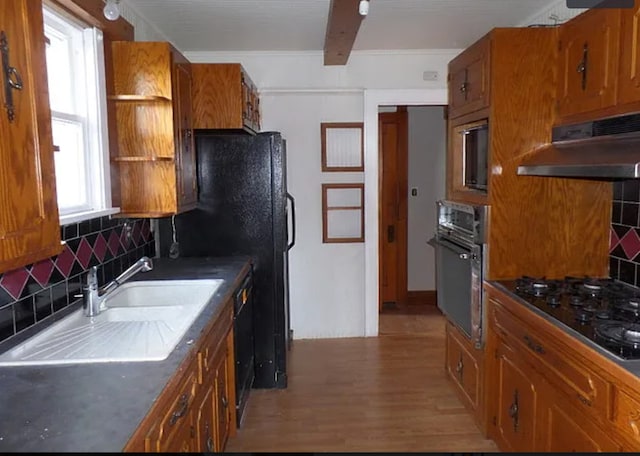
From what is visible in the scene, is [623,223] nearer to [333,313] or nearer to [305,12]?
[305,12]

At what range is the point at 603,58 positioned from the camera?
2.12m

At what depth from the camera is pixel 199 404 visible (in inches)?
72.7

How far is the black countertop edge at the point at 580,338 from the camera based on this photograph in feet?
4.93

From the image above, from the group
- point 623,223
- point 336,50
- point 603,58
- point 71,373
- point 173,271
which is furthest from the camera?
point 336,50

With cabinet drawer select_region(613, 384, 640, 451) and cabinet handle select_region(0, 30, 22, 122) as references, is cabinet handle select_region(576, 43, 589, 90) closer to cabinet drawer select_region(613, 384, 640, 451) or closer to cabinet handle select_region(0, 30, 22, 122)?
cabinet drawer select_region(613, 384, 640, 451)

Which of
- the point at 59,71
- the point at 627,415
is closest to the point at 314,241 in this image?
the point at 59,71

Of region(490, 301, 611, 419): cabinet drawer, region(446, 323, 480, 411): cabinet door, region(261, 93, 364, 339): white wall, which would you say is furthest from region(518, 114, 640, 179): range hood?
region(261, 93, 364, 339): white wall

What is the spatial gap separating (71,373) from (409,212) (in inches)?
168

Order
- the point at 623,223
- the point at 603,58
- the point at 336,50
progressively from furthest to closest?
the point at 336,50
the point at 623,223
the point at 603,58

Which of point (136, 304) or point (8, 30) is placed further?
point (136, 304)

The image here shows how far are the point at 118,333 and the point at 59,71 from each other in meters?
1.20

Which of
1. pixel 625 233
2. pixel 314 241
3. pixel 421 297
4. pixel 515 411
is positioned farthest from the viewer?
pixel 421 297

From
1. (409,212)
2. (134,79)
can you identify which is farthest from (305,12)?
(409,212)

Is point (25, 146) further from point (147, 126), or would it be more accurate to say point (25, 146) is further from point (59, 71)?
point (147, 126)
